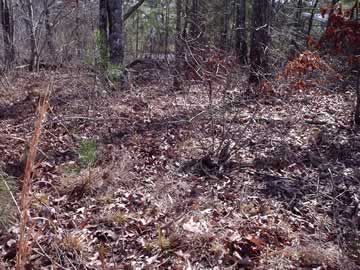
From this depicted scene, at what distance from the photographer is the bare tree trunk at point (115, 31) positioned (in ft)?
24.8

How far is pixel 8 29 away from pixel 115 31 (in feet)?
17.0

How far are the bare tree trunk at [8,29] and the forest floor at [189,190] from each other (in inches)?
158

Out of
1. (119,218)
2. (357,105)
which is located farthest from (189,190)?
(357,105)

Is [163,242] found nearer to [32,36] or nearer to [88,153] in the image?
[88,153]

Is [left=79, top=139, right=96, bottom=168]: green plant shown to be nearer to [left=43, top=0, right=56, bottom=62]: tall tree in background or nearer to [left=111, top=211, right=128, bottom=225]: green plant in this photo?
[left=111, top=211, right=128, bottom=225]: green plant

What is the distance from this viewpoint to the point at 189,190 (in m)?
3.73

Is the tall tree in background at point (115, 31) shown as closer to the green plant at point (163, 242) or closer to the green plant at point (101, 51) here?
the green plant at point (101, 51)

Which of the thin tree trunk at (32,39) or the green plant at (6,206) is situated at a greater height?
the thin tree trunk at (32,39)

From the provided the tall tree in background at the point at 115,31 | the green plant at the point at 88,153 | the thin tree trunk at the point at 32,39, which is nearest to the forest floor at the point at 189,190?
the green plant at the point at 88,153

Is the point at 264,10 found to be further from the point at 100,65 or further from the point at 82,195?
the point at 82,195

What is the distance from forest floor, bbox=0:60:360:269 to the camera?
268 centimetres

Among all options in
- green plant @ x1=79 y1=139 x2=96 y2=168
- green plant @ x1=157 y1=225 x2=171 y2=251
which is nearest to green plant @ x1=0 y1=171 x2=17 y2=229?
green plant @ x1=79 y1=139 x2=96 y2=168

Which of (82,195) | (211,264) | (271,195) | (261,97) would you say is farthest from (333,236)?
(261,97)

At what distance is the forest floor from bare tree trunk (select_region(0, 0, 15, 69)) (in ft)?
13.2
